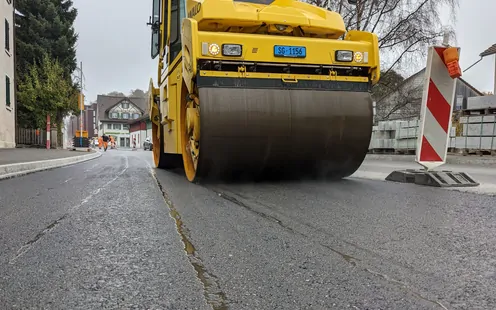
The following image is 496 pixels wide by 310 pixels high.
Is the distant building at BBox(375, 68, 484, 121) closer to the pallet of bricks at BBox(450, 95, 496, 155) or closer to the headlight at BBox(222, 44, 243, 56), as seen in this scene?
the pallet of bricks at BBox(450, 95, 496, 155)

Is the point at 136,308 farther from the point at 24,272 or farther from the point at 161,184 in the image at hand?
the point at 161,184

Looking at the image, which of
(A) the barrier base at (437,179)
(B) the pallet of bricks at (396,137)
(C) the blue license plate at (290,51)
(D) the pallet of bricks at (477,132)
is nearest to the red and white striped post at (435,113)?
(A) the barrier base at (437,179)

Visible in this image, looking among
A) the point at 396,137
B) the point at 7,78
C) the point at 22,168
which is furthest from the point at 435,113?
the point at 7,78

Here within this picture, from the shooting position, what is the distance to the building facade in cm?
1864

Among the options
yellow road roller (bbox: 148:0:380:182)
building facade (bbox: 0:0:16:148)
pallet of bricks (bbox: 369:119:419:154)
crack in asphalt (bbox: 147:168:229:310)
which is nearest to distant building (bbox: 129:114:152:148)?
building facade (bbox: 0:0:16:148)

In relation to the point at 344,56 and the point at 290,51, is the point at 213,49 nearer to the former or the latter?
the point at 290,51

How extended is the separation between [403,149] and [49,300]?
15.7 metres

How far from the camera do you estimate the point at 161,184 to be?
5895 millimetres

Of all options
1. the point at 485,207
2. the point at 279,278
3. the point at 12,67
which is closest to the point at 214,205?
the point at 279,278

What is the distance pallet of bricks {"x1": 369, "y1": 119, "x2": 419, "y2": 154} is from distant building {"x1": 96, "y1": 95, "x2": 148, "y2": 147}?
70184mm

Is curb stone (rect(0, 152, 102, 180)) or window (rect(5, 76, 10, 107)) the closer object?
curb stone (rect(0, 152, 102, 180))

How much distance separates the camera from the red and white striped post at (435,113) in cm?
570

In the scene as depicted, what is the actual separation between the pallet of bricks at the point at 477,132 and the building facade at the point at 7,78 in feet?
60.7

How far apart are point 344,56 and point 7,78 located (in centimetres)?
1975
